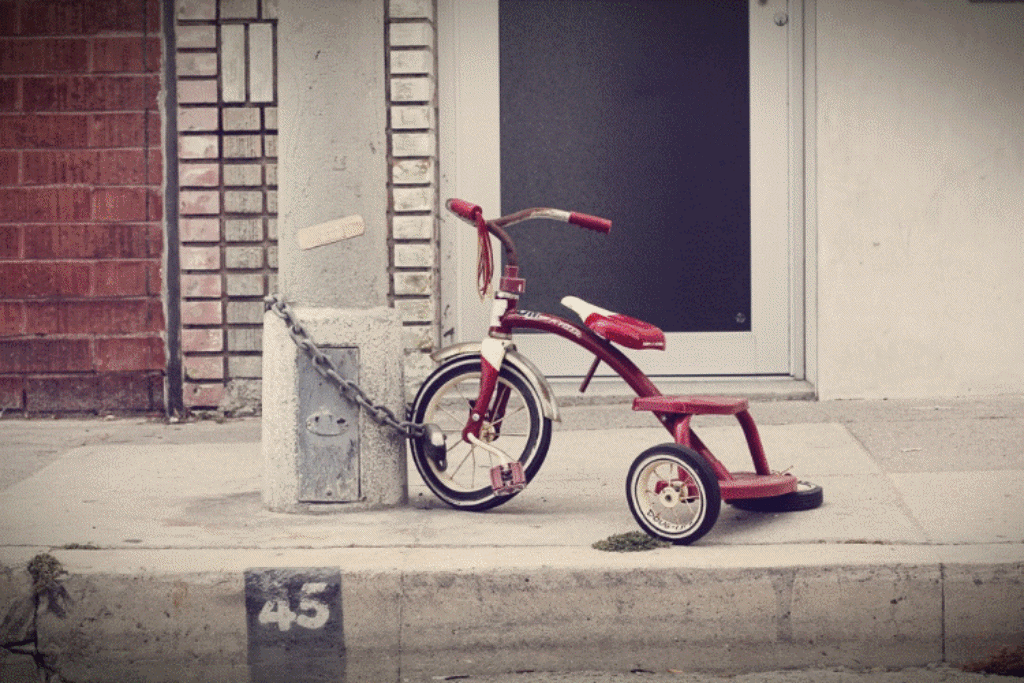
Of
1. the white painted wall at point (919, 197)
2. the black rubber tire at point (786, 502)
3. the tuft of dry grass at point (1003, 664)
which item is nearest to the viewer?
the tuft of dry grass at point (1003, 664)

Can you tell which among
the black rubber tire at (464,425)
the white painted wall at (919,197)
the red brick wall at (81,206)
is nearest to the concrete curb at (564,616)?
the black rubber tire at (464,425)

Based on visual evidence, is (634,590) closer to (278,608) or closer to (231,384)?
(278,608)

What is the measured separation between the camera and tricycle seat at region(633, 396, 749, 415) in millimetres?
4895

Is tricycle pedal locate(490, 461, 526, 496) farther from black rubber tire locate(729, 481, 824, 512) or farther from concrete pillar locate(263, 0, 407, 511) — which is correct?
black rubber tire locate(729, 481, 824, 512)

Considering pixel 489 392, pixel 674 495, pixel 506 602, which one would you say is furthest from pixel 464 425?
pixel 506 602

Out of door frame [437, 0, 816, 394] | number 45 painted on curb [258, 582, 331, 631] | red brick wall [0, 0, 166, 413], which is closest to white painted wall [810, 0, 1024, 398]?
door frame [437, 0, 816, 394]

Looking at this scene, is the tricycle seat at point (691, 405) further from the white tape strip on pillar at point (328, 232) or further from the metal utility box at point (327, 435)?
the white tape strip on pillar at point (328, 232)

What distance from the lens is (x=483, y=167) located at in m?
7.94

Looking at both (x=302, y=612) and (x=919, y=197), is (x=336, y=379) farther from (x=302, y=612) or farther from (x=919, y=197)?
→ (x=919, y=197)

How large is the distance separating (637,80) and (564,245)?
1.01 meters

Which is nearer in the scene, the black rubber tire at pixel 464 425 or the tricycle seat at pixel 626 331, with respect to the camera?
the tricycle seat at pixel 626 331

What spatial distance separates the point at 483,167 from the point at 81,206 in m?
2.23

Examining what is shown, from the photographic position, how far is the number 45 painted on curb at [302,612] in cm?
446

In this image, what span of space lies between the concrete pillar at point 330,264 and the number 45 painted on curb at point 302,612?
86 centimetres
